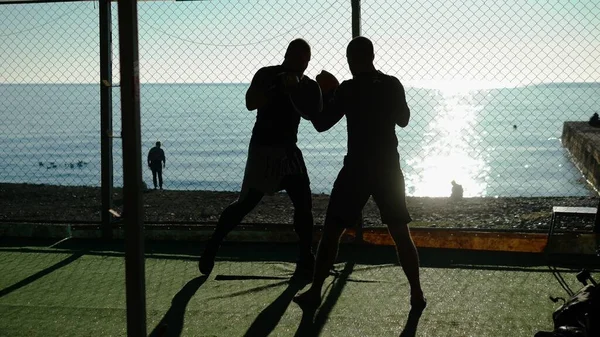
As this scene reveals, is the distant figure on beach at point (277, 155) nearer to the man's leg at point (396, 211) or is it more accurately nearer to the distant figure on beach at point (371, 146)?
the distant figure on beach at point (371, 146)

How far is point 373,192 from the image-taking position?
5.99 metres

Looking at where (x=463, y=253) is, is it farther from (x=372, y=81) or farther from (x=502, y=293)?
(x=372, y=81)

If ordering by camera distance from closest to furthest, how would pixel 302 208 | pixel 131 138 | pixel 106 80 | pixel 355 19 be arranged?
pixel 131 138
pixel 302 208
pixel 355 19
pixel 106 80

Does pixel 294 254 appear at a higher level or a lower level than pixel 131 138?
lower

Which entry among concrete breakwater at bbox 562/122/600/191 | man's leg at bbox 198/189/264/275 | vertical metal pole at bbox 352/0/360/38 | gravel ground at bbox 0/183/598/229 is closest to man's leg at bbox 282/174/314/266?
man's leg at bbox 198/189/264/275

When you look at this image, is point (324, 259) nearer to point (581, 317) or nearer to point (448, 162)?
point (581, 317)

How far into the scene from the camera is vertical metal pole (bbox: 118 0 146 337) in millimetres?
3711

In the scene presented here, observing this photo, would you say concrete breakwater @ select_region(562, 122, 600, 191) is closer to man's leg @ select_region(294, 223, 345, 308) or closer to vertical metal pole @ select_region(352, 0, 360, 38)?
vertical metal pole @ select_region(352, 0, 360, 38)

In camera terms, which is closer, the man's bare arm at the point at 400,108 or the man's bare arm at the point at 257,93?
the man's bare arm at the point at 400,108

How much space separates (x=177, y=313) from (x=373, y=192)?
1.48m

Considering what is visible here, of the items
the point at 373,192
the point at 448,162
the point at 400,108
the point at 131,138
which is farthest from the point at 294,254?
the point at 448,162

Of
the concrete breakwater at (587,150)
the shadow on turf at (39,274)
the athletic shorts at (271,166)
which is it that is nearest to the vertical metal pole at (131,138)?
the athletic shorts at (271,166)

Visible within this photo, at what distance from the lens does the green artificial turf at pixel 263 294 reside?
18.8 ft

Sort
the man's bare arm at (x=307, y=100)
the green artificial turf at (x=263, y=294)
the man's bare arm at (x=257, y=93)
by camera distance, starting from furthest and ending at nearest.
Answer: the man's bare arm at (x=257, y=93)
the man's bare arm at (x=307, y=100)
the green artificial turf at (x=263, y=294)
